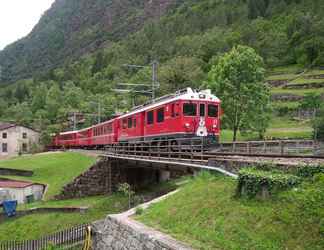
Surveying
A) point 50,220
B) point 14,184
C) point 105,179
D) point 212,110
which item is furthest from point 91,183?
point 212,110

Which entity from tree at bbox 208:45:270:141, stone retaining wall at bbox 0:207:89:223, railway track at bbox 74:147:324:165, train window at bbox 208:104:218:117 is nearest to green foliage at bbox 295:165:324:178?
railway track at bbox 74:147:324:165

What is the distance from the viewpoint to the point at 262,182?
9633 millimetres

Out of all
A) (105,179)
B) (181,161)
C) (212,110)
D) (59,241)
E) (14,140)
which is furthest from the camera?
(14,140)

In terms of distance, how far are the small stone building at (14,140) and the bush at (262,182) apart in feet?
172

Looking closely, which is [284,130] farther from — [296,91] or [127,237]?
[127,237]

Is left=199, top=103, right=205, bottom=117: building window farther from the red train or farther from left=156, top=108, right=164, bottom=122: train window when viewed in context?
left=156, top=108, right=164, bottom=122: train window

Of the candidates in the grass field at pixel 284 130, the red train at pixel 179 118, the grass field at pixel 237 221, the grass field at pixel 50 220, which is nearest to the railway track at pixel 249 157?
the grass field at pixel 237 221

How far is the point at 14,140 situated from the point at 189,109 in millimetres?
45698

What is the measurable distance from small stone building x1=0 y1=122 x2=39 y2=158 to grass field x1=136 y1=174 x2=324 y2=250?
167ft

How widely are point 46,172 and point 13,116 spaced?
3107 inches

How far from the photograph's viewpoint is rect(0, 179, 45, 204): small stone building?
24.6 m

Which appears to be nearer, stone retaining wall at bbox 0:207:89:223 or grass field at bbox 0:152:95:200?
stone retaining wall at bbox 0:207:89:223

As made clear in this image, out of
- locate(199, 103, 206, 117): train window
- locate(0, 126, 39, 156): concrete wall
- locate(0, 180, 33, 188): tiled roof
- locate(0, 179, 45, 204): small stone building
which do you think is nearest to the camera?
locate(199, 103, 206, 117): train window

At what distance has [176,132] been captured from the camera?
68.3 ft
